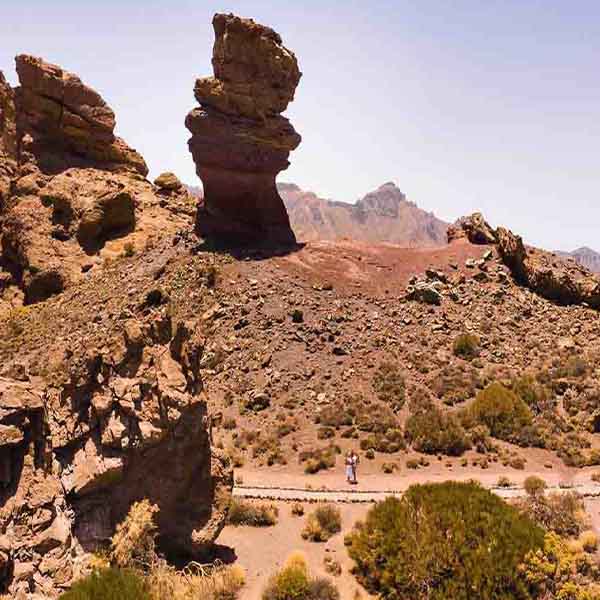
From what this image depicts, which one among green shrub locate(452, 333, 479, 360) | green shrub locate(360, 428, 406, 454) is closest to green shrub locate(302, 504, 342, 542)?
green shrub locate(360, 428, 406, 454)

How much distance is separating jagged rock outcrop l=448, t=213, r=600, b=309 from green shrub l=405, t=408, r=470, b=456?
65.4ft

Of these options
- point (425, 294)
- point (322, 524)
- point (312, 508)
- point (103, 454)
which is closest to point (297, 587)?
point (322, 524)

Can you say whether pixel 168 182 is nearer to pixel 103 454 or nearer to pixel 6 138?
pixel 6 138

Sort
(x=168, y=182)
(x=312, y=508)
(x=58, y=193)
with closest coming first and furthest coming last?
(x=312, y=508)
(x=58, y=193)
(x=168, y=182)

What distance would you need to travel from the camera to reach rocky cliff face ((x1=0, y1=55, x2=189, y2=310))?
138 feet

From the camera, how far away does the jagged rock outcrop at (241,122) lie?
3709cm

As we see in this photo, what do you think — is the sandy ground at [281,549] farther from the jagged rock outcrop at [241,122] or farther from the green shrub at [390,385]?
the jagged rock outcrop at [241,122]

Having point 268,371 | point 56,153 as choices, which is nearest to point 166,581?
point 268,371

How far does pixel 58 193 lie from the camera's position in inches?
1719

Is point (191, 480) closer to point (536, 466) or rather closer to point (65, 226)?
point (536, 466)

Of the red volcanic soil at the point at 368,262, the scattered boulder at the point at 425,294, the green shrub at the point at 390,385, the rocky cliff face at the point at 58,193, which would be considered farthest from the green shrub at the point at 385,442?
the rocky cliff face at the point at 58,193

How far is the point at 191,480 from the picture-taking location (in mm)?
13000

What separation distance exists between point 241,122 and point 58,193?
657 inches

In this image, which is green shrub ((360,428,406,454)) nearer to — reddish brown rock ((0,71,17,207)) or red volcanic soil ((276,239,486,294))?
red volcanic soil ((276,239,486,294))
